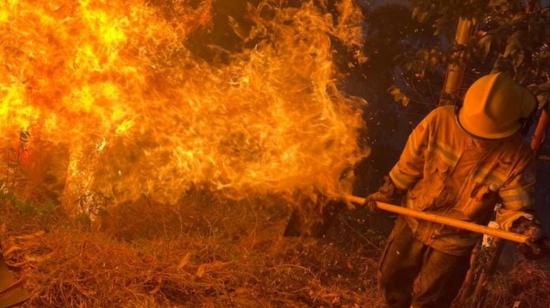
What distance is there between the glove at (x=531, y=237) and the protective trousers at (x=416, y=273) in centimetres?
67

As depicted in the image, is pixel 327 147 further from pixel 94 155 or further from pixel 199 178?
pixel 94 155

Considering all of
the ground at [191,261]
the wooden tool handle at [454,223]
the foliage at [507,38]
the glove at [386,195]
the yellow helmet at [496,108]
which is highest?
the foliage at [507,38]

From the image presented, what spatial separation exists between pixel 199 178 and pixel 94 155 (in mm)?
1693

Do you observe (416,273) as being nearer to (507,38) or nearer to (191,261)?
(507,38)

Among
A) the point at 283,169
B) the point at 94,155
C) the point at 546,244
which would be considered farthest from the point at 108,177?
the point at 546,244

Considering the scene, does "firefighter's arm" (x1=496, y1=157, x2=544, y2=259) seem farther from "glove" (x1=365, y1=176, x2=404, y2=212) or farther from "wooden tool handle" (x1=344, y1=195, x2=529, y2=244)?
"glove" (x1=365, y1=176, x2=404, y2=212)

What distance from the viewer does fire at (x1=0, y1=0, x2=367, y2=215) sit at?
19.4ft

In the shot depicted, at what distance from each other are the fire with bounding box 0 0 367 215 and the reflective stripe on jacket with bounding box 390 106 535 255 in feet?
3.44

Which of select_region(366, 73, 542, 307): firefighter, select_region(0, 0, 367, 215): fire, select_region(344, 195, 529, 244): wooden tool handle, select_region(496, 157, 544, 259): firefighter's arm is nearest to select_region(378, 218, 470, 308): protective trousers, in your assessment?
select_region(366, 73, 542, 307): firefighter

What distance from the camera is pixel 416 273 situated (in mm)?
4730

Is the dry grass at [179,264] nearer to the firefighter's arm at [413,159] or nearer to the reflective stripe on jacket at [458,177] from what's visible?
the reflective stripe on jacket at [458,177]

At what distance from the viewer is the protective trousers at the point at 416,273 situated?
14.7 ft

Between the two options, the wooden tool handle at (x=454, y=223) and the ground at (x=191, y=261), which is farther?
the ground at (x=191, y=261)

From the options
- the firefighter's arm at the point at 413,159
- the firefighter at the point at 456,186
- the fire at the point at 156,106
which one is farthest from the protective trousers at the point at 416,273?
the fire at the point at 156,106
